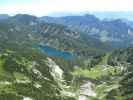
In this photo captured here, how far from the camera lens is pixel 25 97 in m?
178

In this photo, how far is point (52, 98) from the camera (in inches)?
7515

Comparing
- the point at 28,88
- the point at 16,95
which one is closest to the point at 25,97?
the point at 16,95

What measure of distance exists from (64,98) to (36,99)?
963 inches

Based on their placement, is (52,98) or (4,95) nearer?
(4,95)

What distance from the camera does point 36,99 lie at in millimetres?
179750

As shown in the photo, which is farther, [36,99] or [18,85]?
[18,85]

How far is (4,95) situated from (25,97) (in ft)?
36.8

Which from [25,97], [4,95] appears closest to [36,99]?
[25,97]

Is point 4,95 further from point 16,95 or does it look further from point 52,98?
point 52,98

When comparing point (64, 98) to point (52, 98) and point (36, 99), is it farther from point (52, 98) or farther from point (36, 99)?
point (36, 99)

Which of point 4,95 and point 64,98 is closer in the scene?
point 4,95

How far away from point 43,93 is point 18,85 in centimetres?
1564

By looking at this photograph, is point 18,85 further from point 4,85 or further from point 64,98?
point 64,98

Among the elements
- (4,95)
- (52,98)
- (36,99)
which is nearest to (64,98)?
(52,98)
